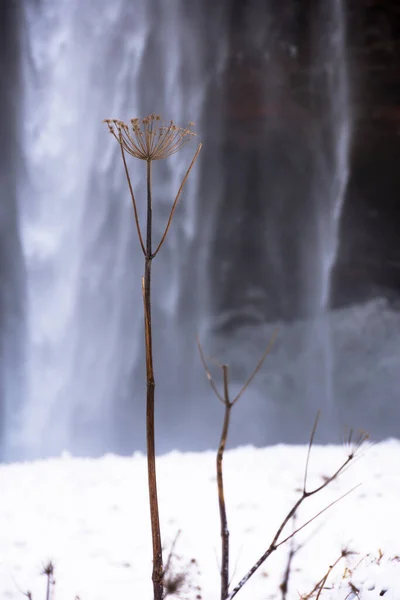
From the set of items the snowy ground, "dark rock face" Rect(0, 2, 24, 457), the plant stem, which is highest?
"dark rock face" Rect(0, 2, 24, 457)

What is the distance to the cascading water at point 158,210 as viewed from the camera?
4605mm

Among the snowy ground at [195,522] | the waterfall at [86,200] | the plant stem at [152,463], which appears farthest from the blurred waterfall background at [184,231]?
the plant stem at [152,463]

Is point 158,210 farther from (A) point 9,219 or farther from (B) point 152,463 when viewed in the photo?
(B) point 152,463

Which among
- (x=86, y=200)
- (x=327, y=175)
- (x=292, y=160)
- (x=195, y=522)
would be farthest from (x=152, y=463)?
(x=327, y=175)

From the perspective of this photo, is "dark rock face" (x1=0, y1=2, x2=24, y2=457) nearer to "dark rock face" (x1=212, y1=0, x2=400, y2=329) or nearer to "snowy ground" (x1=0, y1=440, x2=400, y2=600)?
"snowy ground" (x1=0, y1=440, x2=400, y2=600)

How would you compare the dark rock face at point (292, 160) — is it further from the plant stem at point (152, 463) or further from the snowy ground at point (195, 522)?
the plant stem at point (152, 463)

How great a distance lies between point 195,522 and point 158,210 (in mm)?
2581

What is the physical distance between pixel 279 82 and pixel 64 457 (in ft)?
11.0

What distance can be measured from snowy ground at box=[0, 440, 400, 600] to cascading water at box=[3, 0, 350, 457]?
0.59 meters

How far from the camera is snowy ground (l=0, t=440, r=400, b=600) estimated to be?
2043 millimetres

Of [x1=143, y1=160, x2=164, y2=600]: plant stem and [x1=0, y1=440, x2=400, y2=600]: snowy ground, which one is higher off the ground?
[x1=143, y1=160, x2=164, y2=600]: plant stem

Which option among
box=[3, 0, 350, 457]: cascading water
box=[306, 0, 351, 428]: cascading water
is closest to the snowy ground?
box=[3, 0, 350, 457]: cascading water

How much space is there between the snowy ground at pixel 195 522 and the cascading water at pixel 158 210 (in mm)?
593

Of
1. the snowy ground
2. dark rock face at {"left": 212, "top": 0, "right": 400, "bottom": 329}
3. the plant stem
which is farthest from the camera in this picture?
dark rock face at {"left": 212, "top": 0, "right": 400, "bottom": 329}
